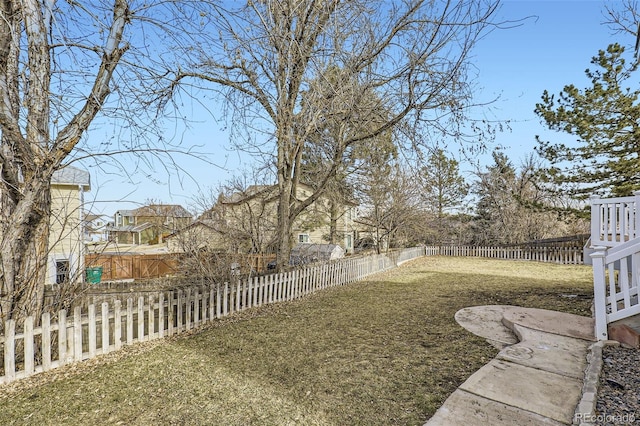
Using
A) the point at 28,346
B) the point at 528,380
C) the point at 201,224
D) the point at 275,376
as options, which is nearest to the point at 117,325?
the point at 28,346

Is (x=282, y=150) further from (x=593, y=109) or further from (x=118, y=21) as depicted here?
(x=593, y=109)

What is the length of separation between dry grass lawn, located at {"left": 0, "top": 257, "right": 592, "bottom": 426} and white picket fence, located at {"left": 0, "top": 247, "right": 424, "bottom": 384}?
23 centimetres

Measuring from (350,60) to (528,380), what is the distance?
214 inches

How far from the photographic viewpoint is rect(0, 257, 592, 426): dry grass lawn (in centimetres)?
290

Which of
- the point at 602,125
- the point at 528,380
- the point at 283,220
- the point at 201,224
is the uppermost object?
the point at 602,125

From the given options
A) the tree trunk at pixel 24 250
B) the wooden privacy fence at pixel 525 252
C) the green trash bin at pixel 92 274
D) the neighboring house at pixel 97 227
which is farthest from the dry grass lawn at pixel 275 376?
the wooden privacy fence at pixel 525 252

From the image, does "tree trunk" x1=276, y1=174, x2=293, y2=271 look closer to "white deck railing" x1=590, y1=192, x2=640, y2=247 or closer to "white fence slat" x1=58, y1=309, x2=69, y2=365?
"white fence slat" x1=58, y1=309, x2=69, y2=365

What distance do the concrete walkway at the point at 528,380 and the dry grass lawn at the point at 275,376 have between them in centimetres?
26

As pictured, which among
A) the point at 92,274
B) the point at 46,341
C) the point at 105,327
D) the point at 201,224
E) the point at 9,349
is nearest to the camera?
the point at 9,349

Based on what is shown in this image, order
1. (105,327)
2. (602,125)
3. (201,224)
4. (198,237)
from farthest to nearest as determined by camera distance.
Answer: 1. (602,125)
2. (201,224)
3. (198,237)
4. (105,327)

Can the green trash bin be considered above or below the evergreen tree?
below

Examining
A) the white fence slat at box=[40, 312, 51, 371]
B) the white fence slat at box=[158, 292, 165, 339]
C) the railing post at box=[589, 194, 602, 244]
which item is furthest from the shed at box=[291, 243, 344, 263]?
the white fence slat at box=[40, 312, 51, 371]

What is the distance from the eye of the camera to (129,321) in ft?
15.3

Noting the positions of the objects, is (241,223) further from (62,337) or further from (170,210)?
(170,210)
